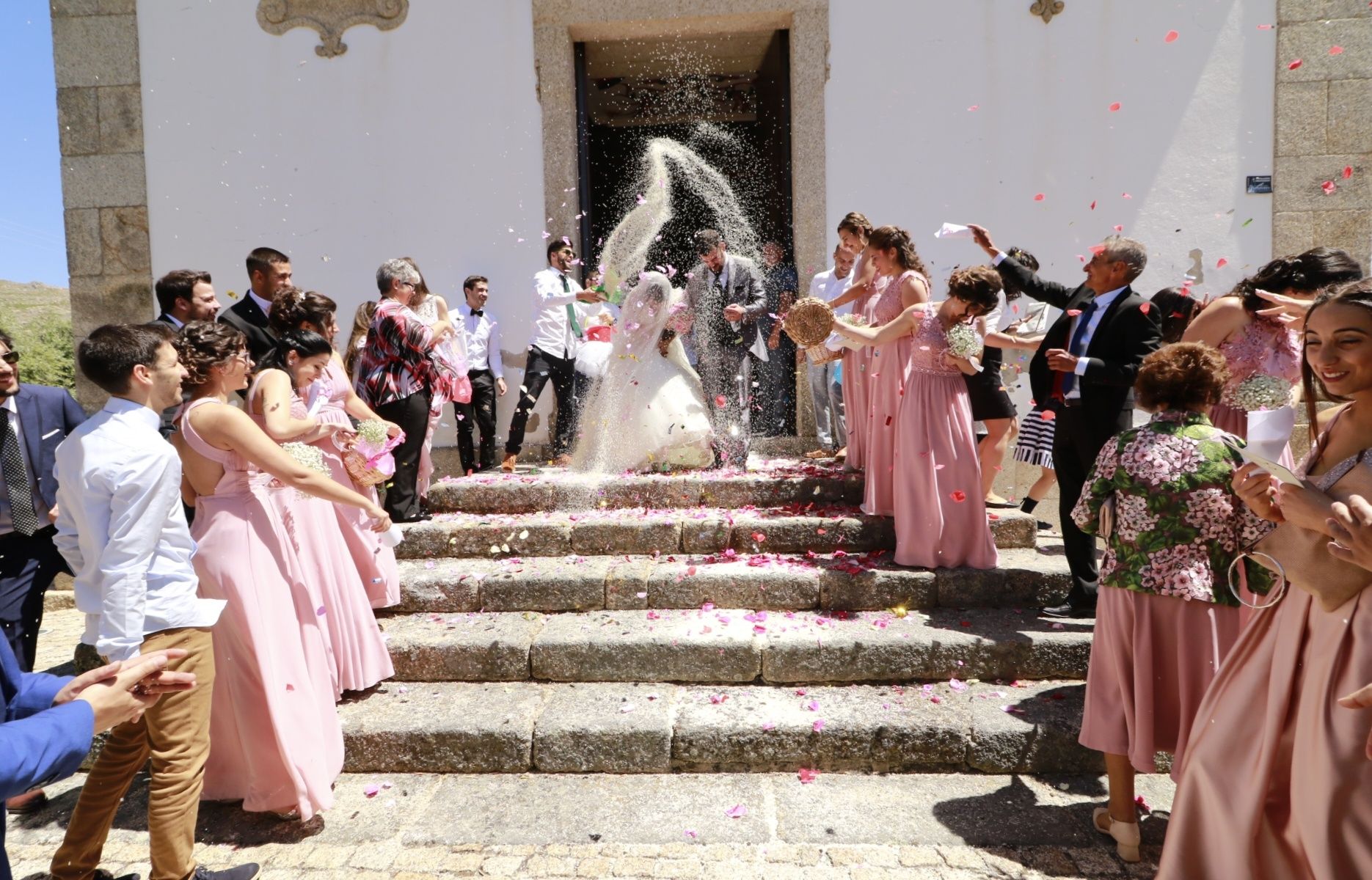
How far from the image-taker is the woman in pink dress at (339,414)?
428 cm

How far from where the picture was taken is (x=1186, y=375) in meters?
2.89

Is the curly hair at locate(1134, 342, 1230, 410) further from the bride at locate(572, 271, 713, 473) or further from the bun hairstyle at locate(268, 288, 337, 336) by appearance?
the bun hairstyle at locate(268, 288, 337, 336)

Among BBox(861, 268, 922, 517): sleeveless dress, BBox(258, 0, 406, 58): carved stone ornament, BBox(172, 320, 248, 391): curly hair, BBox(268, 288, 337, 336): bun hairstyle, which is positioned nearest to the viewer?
BBox(172, 320, 248, 391): curly hair

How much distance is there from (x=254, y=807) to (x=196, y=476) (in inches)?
53.6

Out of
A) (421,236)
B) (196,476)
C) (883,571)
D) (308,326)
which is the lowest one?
(883,571)

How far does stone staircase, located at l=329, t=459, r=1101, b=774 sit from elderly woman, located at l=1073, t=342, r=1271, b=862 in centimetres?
64

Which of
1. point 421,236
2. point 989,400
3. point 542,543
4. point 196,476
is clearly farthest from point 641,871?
point 421,236

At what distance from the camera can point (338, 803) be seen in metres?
3.50

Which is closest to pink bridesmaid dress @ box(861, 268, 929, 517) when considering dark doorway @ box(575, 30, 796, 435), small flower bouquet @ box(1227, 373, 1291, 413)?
small flower bouquet @ box(1227, 373, 1291, 413)

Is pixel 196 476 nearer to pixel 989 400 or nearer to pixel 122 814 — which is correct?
pixel 122 814

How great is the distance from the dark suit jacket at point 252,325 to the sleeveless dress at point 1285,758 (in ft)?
15.4

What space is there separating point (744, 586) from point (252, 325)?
3.32 m

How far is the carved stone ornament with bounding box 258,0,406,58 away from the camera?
24.1 feet

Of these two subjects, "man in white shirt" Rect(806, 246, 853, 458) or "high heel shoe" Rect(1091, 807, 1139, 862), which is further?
"man in white shirt" Rect(806, 246, 853, 458)
